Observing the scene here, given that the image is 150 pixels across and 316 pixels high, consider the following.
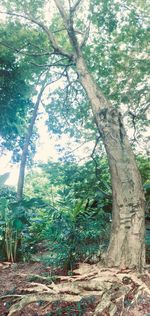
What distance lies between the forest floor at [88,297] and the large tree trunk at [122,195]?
0.96 ft

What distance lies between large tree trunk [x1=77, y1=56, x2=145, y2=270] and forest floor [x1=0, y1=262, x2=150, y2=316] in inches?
11.5

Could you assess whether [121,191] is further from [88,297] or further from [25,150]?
[25,150]

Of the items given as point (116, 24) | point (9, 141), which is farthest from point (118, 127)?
point (9, 141)

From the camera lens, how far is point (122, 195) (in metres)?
4.25

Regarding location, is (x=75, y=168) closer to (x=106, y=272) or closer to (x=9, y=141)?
→ (x=106, y=272)

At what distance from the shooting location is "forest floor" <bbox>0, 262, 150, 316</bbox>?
2939 mm

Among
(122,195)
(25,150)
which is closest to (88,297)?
(122,195)

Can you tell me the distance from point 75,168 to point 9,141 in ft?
24.9

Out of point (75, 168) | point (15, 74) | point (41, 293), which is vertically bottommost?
point (41, 293)

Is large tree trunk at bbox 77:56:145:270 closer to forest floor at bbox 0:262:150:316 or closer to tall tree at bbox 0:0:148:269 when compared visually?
tall tree at bbox 0:0:148:269

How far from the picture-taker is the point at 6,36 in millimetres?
8875

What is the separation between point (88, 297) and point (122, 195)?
5.25ft

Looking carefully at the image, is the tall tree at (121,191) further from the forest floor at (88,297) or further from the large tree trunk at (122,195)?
the forest floor at (88,297)

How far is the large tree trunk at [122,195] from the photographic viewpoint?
3961 millimetres
